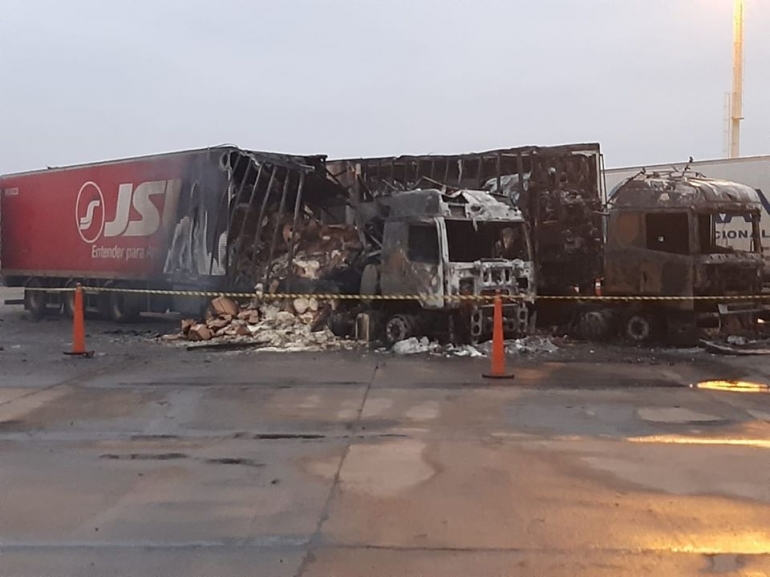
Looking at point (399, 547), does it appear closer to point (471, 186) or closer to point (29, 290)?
point (471, 186)

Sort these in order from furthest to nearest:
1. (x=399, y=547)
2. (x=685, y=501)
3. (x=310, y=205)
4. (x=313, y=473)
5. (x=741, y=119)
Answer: (x=741, y=119)
(x=310, y=205)
(x=313, y=473)
(x=685, y=501)
(x=399, y=547)

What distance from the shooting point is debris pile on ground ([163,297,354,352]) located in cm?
1577

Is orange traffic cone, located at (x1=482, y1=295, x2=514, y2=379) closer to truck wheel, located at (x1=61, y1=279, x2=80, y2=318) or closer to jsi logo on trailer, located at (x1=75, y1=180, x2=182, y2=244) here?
jsi logo on trailer, located at (x1=75, y1=180, x2=182, y2=244)

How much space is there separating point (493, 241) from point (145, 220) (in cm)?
859

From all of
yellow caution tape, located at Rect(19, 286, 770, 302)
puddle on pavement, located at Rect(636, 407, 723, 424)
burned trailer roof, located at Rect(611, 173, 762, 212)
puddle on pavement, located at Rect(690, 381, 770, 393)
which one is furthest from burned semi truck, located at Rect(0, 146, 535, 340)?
puddle on pavement, located at Rect(636, 407, 723, 424)

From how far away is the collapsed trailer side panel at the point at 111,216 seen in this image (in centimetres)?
1784

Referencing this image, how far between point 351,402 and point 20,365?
637cm

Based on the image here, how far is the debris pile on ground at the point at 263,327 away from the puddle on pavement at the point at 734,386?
6483mm

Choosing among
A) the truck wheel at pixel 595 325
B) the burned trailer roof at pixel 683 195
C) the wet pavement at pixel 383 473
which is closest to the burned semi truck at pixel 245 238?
the truck wheel at pixel 595 325

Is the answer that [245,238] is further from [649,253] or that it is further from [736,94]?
[736,94]

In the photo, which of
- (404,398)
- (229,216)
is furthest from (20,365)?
(404,398)

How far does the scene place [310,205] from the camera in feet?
60.4

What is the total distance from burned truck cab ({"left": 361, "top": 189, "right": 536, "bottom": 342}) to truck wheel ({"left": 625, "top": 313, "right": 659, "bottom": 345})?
6.30 feet

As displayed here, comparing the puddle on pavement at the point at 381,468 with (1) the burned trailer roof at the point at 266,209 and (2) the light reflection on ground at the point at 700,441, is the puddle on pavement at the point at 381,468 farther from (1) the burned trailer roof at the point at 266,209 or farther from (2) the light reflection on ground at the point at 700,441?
(1) the burned trailer roof at the point at 266,209
